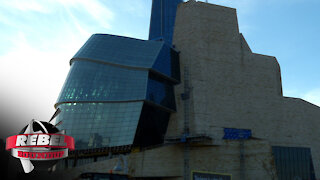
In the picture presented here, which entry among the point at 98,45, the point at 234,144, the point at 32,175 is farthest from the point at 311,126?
the point at 32,175

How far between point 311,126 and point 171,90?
30717 mm

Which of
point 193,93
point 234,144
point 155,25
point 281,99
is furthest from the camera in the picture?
point 155,25

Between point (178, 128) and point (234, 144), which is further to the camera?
point (178, 128)

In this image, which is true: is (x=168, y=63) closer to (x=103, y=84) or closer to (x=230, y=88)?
(x=230, y=88)

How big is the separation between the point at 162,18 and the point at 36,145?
262 ft

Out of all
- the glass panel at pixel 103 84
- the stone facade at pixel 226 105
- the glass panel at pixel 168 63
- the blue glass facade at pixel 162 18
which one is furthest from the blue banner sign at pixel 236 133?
the blue glass facade at pixel 162 18

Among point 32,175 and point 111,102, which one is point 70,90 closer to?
point 111,102

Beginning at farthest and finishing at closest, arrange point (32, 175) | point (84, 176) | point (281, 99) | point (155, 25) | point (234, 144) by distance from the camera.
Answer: point (155, 25), point (281, 99), point (234, 144), point (32, 175), point (84, 176)

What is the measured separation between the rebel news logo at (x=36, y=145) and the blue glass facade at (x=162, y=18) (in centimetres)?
7308

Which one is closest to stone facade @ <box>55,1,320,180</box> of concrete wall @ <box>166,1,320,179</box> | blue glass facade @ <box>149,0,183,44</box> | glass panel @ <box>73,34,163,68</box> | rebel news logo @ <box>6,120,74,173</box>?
concrete wall @ <box>166,1,320,179</box>

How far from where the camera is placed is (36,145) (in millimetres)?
41938

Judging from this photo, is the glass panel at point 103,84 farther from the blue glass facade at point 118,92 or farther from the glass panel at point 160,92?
the glass panel at point 160,92

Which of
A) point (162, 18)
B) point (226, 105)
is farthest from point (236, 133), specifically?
point (162, 18)

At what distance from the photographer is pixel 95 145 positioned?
58.8 meters
